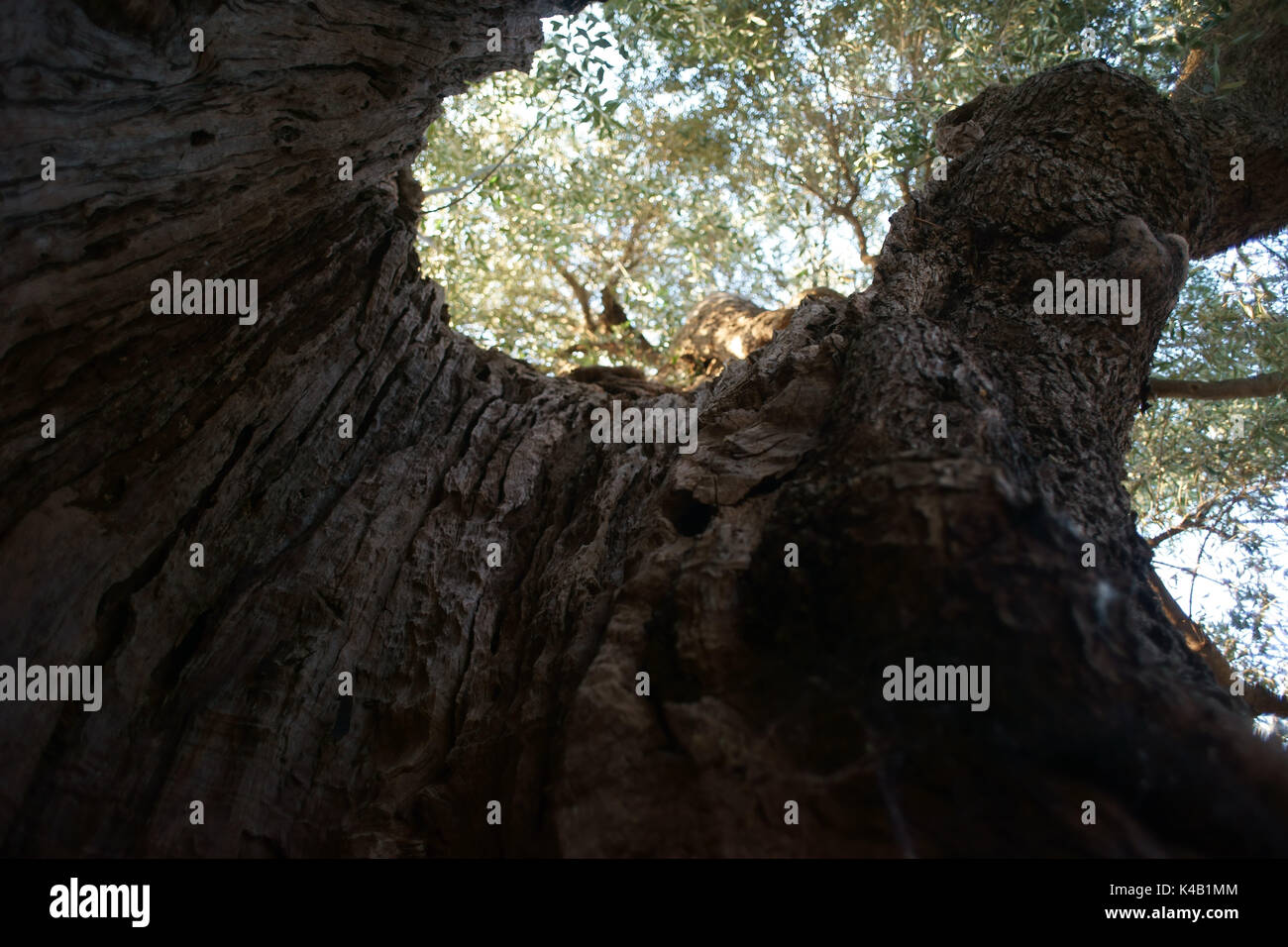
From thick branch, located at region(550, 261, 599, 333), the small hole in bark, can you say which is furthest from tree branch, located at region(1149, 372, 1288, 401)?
thick branch, located at region(550, 261, 599, 333)

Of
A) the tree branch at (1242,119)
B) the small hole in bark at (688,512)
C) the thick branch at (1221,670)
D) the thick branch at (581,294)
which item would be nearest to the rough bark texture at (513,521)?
the small hole in bark at (688,512)

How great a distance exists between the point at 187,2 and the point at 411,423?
7.52ft

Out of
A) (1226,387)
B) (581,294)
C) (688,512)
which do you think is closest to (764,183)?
(581,294)

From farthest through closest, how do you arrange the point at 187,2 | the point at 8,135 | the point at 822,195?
1. the point at 822,195
2. the point at 187,2
3. the point at 8,135

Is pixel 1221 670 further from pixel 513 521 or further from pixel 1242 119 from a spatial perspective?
pixel 513 521

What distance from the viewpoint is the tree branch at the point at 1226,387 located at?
6.75 meters

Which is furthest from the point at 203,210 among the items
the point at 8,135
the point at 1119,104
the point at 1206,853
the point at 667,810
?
the point at 1119,104

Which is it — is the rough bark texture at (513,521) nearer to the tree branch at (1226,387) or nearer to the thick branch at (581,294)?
the tree branch at (1226,387)

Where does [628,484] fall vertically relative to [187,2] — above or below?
below

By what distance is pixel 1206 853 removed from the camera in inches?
84.8

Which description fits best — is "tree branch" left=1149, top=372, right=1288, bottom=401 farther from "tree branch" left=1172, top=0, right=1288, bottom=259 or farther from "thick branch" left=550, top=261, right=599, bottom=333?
"thick branch" left=550, top=261, right=599, bottom=333

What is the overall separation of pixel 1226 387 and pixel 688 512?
5.73m

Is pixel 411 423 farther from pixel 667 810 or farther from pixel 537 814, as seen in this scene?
pixel 667 810

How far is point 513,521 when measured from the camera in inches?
181
